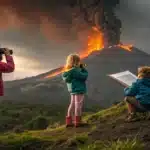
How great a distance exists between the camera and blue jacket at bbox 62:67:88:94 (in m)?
14.8

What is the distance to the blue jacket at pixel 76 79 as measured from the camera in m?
14.8

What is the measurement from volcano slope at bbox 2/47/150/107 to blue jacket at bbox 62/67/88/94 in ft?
238

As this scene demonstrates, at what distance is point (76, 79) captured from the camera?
48.9 feet

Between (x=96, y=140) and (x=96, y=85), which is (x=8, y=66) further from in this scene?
(x=96, y=85)

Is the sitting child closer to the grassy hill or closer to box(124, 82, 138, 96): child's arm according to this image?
box(124, 82, 138, 96): child's arm

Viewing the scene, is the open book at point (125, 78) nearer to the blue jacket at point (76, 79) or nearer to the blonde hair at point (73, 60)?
the blue jacket at point (76, 79)

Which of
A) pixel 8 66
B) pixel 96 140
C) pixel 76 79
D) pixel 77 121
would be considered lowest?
pixel 96 140

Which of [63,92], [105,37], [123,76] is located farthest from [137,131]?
[105,37]

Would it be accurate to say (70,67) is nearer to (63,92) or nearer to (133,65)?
(63,92)

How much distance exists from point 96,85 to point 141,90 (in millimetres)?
90589

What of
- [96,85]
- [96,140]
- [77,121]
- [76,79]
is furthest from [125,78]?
[96,85]

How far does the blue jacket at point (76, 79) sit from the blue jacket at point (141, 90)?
69.8 inches

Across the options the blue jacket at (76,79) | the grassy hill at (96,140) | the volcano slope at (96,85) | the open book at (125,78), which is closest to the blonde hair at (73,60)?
the blue jacket at (76,79)

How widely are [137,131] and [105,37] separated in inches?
4088
